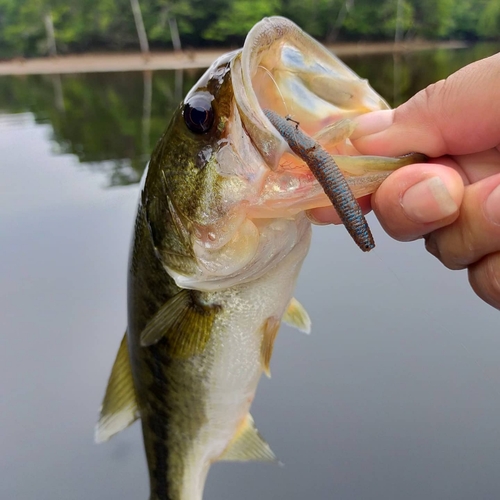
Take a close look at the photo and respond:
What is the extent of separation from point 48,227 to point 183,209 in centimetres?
313

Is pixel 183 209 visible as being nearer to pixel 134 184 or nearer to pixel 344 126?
pixel 344 126

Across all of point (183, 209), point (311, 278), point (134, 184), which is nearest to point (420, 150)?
point (183, 209)

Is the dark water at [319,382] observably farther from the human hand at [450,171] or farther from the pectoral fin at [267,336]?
the pectoral fin at [267,336]

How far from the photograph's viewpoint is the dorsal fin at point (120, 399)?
57.7 inches

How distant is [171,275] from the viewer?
1.15 meters

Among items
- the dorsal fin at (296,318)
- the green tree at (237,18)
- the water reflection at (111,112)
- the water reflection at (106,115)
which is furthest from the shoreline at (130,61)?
the dorsal fin at (296,318)

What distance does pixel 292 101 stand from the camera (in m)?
1.03

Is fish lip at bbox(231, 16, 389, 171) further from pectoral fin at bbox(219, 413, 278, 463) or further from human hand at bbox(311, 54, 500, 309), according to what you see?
pectoral fin at bbox(219, 413, 278, 463)

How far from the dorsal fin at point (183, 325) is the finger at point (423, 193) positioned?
520 millimetres

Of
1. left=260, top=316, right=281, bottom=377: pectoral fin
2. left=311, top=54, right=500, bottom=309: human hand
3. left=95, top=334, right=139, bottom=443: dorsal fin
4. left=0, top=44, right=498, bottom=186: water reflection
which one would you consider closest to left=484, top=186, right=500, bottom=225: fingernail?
left=311, top=54, right=500, bottom=309: human hand

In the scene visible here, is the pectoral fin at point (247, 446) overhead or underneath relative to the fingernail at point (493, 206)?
underneath

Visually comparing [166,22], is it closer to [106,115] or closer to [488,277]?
[106,115]

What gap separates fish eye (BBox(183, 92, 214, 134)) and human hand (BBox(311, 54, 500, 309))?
31 centimetres

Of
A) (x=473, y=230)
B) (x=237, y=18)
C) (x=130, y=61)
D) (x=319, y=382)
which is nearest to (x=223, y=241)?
(x=473, y=230)
